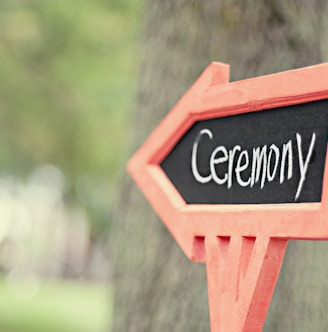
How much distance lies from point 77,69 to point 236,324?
217 inches

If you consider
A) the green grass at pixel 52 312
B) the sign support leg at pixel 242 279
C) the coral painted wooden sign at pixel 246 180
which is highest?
the green grass at pixel 52 312

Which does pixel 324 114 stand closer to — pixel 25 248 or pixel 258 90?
pixel 258 90

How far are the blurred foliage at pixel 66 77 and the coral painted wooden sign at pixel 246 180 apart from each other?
4.52 m

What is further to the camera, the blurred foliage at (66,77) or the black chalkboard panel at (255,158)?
the blurred foliage at (66,77)

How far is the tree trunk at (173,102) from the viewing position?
244cm

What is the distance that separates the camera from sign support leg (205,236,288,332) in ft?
5.92

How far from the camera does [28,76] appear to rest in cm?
747

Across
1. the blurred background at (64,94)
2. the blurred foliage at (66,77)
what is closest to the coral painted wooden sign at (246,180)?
the blurred background at (64,94)

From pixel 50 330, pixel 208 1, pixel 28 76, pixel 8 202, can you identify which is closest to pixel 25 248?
pixel 8 202

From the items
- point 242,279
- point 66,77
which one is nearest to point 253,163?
point 242,279

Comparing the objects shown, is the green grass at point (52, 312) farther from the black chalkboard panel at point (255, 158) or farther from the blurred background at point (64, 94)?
the black chalkboard panel at point (255, 158)

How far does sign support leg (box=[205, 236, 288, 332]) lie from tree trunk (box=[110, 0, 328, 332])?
1.86 feet

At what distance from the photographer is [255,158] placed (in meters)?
1.87

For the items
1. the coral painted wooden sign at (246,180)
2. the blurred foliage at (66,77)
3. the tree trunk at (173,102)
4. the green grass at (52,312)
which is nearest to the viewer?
the coral painted wooden sign at (246,180)
